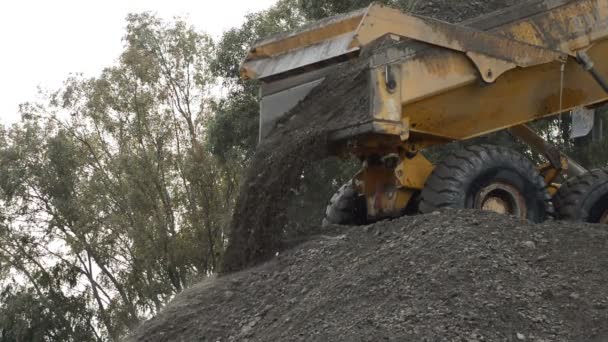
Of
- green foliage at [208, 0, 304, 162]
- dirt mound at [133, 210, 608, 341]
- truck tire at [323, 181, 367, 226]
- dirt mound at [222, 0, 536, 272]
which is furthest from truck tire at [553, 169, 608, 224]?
green foliage at [208, 0, 304, 162]

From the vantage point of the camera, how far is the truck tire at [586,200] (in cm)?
933

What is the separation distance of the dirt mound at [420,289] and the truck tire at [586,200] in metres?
1.35

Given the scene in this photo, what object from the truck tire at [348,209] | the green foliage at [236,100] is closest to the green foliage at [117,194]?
the green foliage at [236,100]

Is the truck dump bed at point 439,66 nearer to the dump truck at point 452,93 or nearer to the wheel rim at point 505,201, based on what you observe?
the dump truck at point 452,93

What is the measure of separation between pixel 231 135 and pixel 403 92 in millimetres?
14232

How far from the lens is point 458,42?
8531mm

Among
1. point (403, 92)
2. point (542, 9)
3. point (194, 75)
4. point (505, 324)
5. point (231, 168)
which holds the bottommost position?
point (505, 324)

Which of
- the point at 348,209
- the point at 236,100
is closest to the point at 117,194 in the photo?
the point at 236,100

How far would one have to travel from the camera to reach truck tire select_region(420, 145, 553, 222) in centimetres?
855

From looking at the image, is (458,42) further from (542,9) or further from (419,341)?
(419,341)

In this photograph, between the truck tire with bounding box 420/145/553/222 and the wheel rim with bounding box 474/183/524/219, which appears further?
the wheel rim with bounding box 474/183/524/219

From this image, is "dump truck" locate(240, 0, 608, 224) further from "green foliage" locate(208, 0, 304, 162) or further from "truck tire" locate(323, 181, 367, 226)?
"green foliage" locate(208, 0, 304, 162)

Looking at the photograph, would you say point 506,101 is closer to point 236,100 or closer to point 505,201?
point 505,201

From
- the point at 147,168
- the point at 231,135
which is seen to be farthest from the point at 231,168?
the point at 147,168
